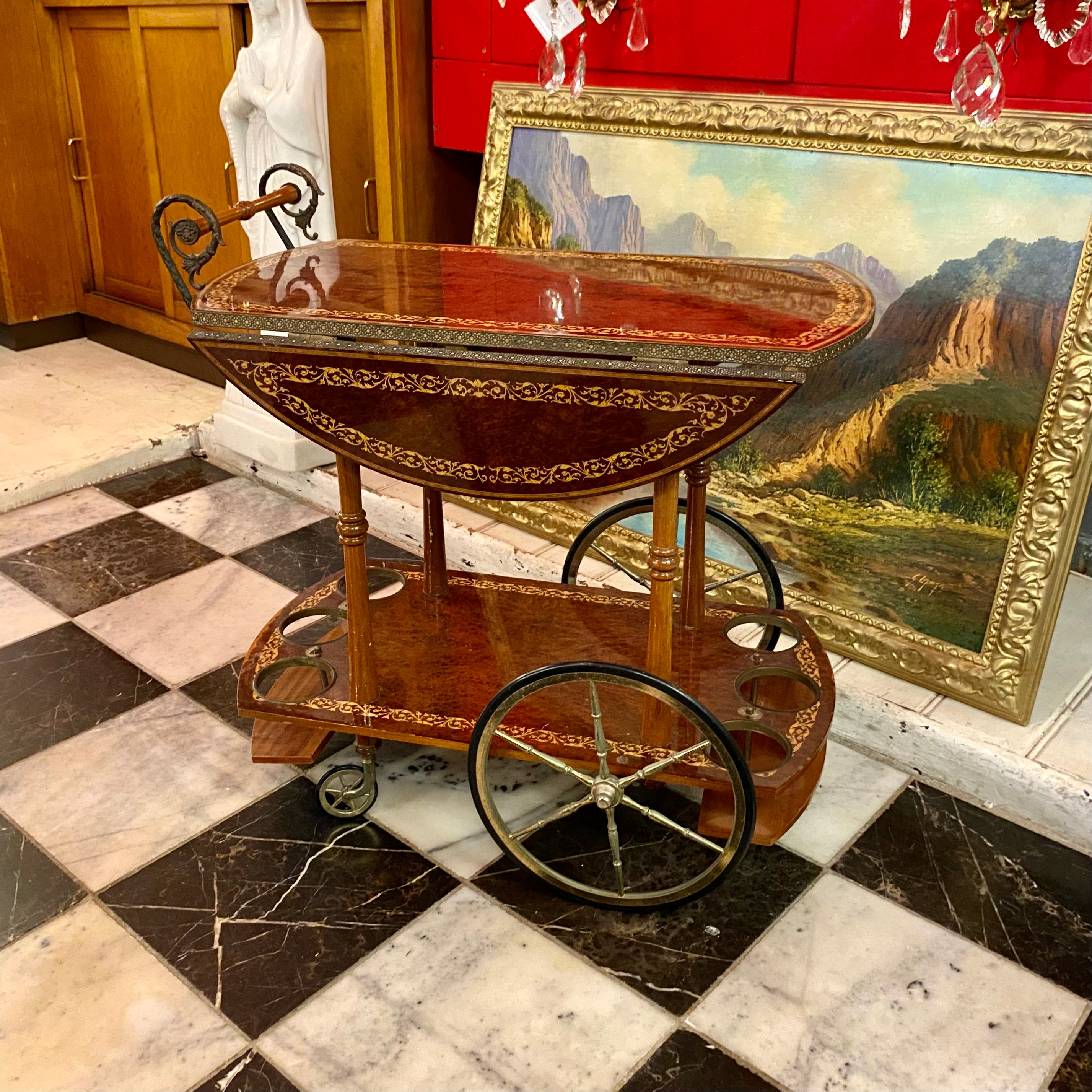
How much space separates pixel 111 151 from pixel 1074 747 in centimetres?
409

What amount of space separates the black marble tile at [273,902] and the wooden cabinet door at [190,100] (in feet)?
8.04

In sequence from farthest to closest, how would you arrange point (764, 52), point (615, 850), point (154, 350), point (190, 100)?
point (154, 350), point (190, 100), point (764, 52), point (615, 850)

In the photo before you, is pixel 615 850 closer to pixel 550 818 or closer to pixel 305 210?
pixel 550 818

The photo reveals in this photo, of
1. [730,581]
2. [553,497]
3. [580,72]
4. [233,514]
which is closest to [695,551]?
[730,581]

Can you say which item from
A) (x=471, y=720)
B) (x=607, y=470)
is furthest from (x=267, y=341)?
(x=471, y=720)

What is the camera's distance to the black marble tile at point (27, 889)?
1.87 m

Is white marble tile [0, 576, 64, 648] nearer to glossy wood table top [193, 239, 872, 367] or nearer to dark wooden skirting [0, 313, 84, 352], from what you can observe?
glossy wood table top [193, 239, 872, 367]

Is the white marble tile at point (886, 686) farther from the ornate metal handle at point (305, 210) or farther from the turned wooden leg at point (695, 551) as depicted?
the ornate metal handle at point (305, 210)

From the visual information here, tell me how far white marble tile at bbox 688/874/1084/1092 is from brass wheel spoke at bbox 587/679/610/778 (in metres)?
0.38

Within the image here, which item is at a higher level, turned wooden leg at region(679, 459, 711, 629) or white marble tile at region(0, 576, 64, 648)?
turned wooden leg at region(679, 459, 711, 629)

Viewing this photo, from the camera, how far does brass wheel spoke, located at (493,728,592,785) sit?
1.87m

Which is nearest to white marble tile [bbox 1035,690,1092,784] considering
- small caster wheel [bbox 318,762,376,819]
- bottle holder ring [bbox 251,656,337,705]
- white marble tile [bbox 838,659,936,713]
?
white marble tile [bbox 838,659,936,713]

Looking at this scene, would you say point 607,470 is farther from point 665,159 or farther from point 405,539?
point 405,539

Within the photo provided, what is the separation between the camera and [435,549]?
7.72 feet
